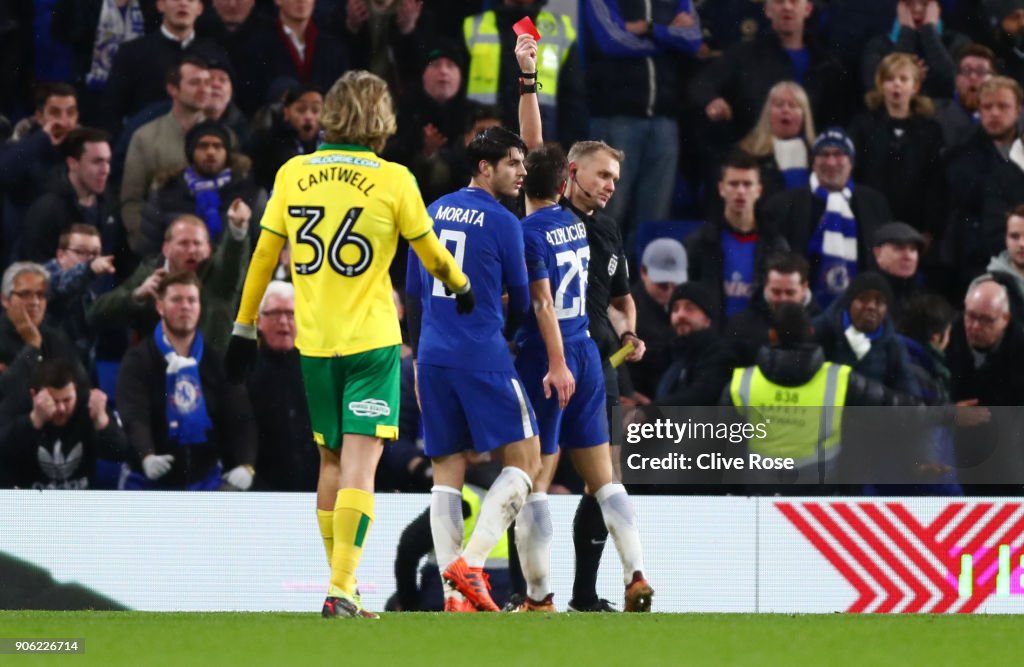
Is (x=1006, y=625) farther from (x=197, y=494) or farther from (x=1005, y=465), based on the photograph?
(x=197, y=494)

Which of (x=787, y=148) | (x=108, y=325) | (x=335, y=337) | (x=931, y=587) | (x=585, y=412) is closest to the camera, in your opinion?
(x=335, y=337)

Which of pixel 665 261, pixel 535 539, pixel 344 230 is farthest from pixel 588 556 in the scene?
pixel 665 261

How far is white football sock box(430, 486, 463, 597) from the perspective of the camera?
331 inches

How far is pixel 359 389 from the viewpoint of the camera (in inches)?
296

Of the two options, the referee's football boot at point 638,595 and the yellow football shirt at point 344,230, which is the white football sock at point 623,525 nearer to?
the referee's football boot at point 638,595

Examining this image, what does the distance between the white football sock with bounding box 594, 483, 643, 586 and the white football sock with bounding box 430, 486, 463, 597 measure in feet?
2.63

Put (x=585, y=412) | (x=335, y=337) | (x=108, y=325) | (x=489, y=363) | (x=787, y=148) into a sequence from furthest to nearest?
(x=787, y=148) → (x=108, y=325) → (x=585, y=412) → (x=489, y=363) → (x=335, y=337)

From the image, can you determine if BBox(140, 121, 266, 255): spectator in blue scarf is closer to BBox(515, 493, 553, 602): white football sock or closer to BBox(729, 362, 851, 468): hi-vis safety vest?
BBox(729, 362, 851, 468): hi-vis safety vest

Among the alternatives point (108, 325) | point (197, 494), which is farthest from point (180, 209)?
point (197, 494)

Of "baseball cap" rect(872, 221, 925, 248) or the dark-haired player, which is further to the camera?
"baseball cap" rect(872, 221, 925, 248)

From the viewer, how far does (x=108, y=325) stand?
12.9 m

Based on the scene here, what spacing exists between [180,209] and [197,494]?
2.50 meters

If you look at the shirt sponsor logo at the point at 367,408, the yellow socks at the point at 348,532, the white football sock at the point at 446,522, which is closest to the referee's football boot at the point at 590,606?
the white football sock at the point at 446,522

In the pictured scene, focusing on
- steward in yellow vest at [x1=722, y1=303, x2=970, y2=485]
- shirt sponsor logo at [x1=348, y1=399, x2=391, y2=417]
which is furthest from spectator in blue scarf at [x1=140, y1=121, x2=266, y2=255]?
shirt sponsor logo at [x1=348, y1=399, x2=391, y2=417]
